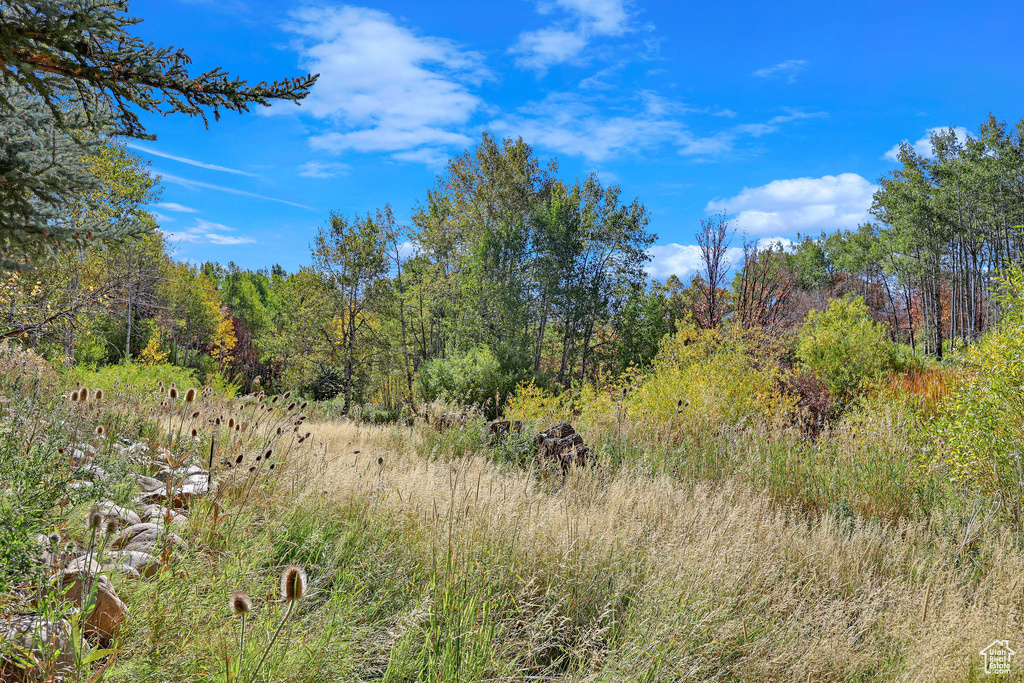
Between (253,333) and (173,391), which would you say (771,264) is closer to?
(173,391)

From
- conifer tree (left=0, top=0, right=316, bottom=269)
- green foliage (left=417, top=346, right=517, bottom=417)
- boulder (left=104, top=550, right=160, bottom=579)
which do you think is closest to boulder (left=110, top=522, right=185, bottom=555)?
boulder (left=104, top=550, right=160, bottom=579)

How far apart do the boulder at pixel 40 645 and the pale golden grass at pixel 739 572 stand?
162 cm

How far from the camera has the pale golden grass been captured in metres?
2.66

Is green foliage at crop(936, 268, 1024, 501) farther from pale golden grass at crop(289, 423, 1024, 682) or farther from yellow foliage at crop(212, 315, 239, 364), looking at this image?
yellow foliage at crop(212, 315, 239, 364)

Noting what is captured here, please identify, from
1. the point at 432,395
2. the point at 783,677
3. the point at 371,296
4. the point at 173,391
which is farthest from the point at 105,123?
the point at 371,296

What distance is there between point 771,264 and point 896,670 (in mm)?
17346

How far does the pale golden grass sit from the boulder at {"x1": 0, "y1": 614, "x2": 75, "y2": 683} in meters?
1.62

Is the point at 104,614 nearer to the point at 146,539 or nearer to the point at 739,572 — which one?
the point at 146,539

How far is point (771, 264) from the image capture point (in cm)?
1825

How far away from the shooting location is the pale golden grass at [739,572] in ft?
8.74

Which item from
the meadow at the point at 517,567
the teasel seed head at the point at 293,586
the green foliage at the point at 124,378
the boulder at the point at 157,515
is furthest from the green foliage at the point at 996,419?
the green foliage at the point at 124,378

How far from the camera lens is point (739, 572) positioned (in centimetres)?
321

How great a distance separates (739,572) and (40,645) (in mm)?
3186

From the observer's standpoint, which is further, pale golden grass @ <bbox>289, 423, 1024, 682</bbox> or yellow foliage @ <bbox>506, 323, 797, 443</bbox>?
yellow foliage @ <bbox>506, 323, 797, 443</bbox>
